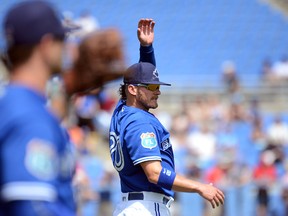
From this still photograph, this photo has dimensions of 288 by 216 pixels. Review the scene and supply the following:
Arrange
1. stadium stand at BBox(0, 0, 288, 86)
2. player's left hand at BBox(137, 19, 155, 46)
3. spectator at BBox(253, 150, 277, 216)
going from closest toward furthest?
player's left hand at BBox(137, 19, 155, 46)
spectator at BBox(253, 150, 277, 216)
stadium stand at BBox(0, 0, 288, 86)

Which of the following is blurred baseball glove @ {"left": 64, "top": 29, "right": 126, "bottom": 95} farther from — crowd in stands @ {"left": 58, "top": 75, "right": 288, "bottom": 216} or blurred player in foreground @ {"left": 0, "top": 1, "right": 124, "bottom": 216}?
crowd in stands @ {"left": 58, "top": 75, "right": 288, "bottom": 216}

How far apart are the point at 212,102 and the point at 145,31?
8820 millimetres

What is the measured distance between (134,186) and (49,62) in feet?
8.99

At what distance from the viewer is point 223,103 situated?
48.0 feet

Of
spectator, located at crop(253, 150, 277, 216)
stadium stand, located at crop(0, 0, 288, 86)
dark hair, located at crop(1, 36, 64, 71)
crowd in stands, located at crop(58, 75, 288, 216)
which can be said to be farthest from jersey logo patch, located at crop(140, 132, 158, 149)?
stadium stand, located at crop(0, 0, 288, 86)

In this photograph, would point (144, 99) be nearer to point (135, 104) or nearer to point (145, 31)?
point (135, 104)

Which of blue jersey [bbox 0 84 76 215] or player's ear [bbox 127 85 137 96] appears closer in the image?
blue jersey [bbox 0 84 76 215]

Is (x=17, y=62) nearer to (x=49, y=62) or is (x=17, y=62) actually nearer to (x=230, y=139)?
(x=49, y=62)

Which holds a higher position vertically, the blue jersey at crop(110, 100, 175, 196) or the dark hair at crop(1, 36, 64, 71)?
the blue jersey at crop(110, 100, 175, 196)

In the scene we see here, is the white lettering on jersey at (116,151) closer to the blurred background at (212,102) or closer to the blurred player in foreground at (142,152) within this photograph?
the blurred player in foreground at (142,152)

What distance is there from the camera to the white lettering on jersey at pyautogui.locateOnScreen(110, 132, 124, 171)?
506 centimetres

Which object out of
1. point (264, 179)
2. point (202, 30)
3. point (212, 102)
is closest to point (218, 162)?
point (264, 179)

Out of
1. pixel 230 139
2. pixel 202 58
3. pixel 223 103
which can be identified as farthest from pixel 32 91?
pixel 202 58

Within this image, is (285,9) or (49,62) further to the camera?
(285,9)
